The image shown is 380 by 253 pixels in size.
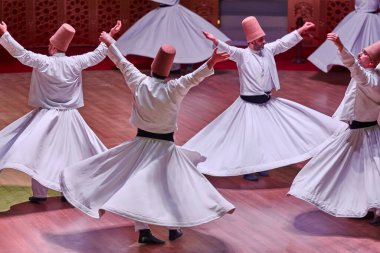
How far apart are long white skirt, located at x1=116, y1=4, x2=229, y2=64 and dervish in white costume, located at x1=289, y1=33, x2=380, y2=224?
15.1 feet

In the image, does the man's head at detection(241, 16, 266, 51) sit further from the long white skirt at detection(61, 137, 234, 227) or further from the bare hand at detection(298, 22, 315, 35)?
the long white skirt at detection(61, 137, 234, 227)

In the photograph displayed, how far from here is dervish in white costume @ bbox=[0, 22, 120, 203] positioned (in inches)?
253

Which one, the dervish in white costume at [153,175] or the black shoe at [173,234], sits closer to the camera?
the dervish in white costume at [153,175]

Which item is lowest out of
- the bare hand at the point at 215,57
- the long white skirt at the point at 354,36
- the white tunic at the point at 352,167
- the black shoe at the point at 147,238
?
the long white skirt at the point at 354,36

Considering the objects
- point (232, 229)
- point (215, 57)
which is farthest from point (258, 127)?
point (215, 57)

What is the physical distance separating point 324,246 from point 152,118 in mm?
1354

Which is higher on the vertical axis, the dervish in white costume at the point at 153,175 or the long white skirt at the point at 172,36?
the dervish in white costume at the point at 153,175

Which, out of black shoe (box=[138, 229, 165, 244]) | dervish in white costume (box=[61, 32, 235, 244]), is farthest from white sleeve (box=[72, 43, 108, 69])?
black shoe (box=[138, 229, 165, 244])

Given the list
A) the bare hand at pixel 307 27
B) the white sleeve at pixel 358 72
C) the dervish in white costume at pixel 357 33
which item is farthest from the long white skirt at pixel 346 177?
the dervish in white costume at pixel 357 33

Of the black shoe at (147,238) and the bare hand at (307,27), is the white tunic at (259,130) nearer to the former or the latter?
the bare hand at (307,27)

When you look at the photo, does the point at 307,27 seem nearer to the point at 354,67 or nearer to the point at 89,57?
the point at 354,67

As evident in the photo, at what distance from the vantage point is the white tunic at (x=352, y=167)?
6.09m

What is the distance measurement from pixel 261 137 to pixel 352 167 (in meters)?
1.13

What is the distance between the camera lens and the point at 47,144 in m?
6.49
